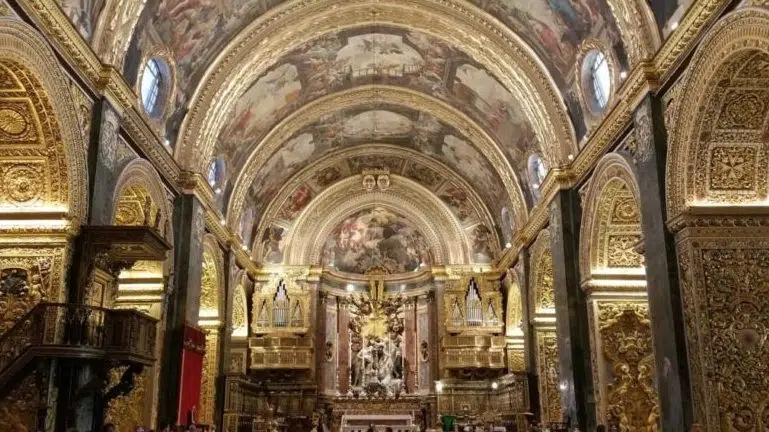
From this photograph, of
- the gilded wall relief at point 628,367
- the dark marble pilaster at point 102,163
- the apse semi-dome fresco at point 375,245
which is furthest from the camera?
the apse semi-dome fresco at point 375,245

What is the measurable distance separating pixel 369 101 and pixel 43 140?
14540 millimetres

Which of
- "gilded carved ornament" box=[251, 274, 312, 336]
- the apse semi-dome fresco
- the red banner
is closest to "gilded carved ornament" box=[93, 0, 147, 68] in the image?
the red banner

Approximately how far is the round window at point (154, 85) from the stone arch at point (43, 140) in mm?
3860

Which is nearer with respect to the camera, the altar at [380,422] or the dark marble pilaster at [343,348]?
the altar at [380,422]

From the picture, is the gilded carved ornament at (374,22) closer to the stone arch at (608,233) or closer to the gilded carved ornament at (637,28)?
the stone arch at (608,233)

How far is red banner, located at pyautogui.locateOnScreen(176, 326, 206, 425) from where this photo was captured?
17.0 metres

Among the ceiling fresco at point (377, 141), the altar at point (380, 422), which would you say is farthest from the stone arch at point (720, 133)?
the altar at point (380, 422)

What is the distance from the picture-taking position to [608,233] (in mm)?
16672

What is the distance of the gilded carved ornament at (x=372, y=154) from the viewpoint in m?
28.5

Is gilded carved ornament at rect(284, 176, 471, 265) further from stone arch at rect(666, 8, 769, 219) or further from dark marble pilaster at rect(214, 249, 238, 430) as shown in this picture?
stone arch at rect(666, 8, 769, 219)

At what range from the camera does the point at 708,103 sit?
11531 millimetres

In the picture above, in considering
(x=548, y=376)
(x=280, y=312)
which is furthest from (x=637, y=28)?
(x=280, y=312)

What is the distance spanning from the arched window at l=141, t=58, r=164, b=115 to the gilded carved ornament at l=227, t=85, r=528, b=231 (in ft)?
22.8

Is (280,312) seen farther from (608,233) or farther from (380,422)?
(608,233)
